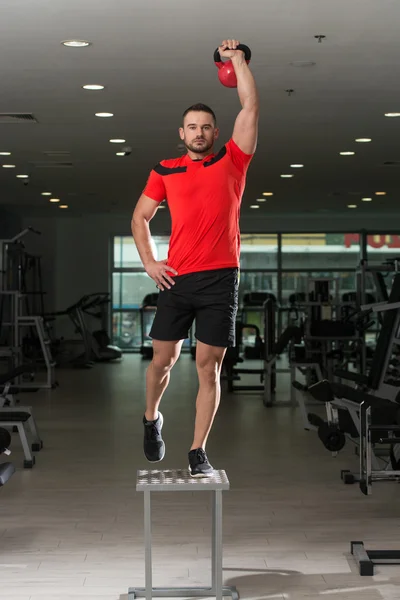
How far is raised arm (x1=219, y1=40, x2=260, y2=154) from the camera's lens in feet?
9.96

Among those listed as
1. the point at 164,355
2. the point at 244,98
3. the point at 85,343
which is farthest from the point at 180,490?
the point at 85,343

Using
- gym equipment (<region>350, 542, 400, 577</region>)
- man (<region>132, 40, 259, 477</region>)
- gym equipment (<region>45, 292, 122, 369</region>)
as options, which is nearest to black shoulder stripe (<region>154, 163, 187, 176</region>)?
man (<region>132, 40, 259, 477</region>)

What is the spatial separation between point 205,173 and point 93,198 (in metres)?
10.7

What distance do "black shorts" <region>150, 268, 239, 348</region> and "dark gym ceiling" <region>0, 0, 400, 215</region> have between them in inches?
68.2

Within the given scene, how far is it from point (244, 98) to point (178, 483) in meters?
1.40

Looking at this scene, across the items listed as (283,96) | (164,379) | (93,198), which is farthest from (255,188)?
(164,379)

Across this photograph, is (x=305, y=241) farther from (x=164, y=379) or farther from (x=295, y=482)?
(x=164, y=379)

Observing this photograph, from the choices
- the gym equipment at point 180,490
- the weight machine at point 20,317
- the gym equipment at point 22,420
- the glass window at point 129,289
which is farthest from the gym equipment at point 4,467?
the glass window at point 129,289

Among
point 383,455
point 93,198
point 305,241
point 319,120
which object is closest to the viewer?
point 383,455

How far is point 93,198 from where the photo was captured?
1368 cm

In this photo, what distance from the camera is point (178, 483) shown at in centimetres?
333

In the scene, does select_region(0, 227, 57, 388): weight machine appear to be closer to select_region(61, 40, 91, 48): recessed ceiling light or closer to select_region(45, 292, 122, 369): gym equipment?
select_region(45, 292, 122, 369): gym equipment

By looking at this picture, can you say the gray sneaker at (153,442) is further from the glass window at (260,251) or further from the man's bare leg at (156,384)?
the glass window at (260,251)

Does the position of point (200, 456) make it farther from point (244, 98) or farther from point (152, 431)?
point (244, 98)
